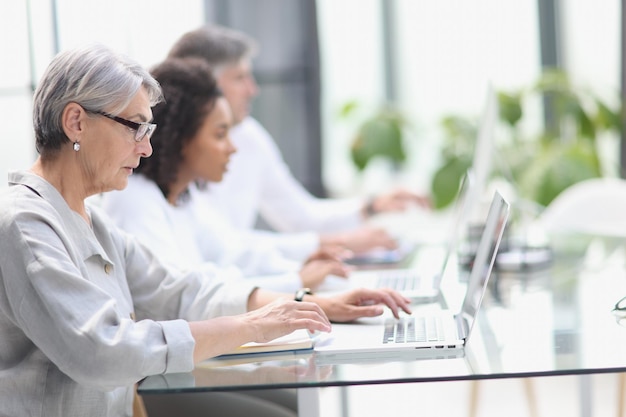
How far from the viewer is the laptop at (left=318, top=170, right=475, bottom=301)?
2203 millimetres

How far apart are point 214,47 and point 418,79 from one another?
7.98ft

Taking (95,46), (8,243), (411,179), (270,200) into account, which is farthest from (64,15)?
(411,179)

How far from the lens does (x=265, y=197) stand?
3656 millimetres

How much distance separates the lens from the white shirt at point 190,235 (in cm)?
221

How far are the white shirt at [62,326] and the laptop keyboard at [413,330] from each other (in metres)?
0.40

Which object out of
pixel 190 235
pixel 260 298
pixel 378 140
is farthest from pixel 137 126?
pixel 378 140

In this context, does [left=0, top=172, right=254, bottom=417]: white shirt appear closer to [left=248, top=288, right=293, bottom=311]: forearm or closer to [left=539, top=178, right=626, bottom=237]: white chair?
[left=248, top=288, right=293, bottom=311]: forearm

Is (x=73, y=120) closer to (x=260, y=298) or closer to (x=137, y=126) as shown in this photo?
Answer: (x=137, y=126)

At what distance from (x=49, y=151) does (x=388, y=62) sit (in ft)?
13.2

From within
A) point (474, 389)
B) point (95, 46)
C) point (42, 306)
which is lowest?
point (474, 389)

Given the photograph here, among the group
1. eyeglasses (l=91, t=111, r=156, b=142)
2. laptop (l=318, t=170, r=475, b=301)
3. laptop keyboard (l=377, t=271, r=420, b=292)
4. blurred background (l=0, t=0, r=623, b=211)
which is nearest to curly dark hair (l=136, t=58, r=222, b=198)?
laptop (l=318, t=170, r=475, b=301)

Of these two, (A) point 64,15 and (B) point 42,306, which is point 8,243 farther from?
(A) point 64,15

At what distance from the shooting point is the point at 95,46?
5.25 feet

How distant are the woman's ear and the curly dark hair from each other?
2.51 feet
